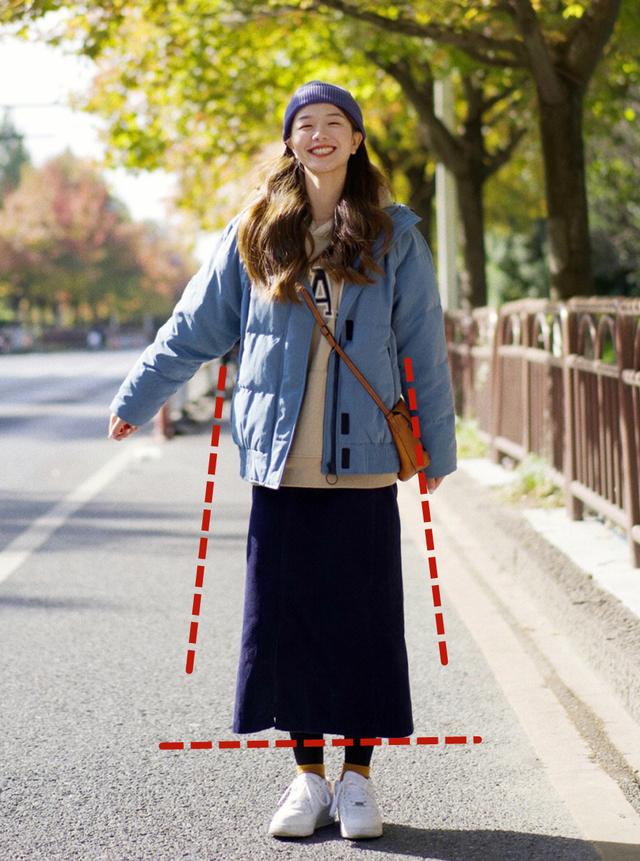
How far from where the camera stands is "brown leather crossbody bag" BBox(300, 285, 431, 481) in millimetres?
3832

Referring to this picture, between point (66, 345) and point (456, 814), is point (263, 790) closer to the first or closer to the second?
point (456, 814)

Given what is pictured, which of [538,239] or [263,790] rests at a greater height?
[538,239]

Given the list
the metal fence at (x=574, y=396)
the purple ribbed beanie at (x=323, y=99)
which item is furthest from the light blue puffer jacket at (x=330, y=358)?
the metal fence at (x=574, y=396)

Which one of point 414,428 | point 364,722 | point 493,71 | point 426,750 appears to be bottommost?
point 426,750

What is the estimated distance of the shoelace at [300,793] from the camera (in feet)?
13.1

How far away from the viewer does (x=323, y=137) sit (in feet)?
12.8

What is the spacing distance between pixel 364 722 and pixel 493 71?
44.1ft

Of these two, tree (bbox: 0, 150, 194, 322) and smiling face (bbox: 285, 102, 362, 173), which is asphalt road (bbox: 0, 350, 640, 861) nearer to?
smiling face (bbox: 285, 102, 362, 173)

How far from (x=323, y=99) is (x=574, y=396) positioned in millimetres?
4513

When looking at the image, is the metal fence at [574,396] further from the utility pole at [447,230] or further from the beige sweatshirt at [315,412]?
the utility pole at [447,230]

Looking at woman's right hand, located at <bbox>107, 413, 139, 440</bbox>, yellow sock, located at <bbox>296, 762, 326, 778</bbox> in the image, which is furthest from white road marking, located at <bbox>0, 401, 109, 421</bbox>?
yellow sock, located at <bbox>296, 762, 326, 778</bbox>

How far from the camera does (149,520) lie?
9.84m

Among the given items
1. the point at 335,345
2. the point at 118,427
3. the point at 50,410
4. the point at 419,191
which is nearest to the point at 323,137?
the point at 335,345

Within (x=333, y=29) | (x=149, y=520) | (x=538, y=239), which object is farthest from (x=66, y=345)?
(x=149, y=520)
